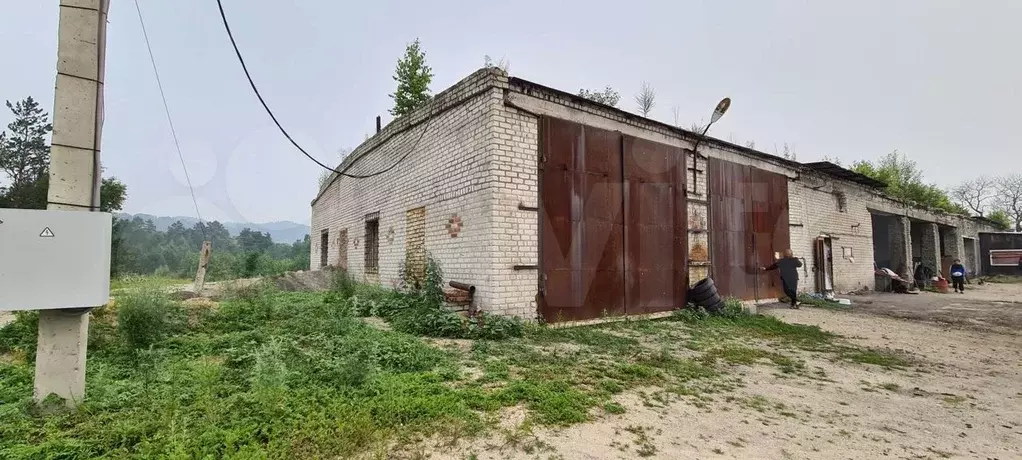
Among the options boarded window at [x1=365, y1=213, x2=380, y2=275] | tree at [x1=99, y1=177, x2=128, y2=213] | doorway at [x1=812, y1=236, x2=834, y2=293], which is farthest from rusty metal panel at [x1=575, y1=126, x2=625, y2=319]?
tree at [x1=99, y1=177, x2=128, y2=213]

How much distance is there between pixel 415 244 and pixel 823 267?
10.7 meters

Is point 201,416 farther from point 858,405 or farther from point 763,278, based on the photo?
point 763,278

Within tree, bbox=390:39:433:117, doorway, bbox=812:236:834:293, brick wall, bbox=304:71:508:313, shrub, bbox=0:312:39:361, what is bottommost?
shrub, bbox=0:312:39:361

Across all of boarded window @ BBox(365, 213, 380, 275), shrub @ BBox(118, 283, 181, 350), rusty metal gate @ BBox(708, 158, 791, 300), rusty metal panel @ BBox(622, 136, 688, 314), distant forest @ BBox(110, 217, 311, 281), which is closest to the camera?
shrub @ BBox(118, 283, 181, 350)

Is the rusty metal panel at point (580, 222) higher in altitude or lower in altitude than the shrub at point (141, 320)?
higher

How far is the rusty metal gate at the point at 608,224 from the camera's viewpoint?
6520mm

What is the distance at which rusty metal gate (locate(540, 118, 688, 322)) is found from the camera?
6.52 meters

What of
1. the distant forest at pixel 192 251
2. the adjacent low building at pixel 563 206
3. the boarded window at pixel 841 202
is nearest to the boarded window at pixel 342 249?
the adjacent low building at pixel 563 206

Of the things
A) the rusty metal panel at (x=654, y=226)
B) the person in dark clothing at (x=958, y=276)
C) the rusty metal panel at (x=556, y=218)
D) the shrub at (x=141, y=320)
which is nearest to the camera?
the shrub at (x=141, y=320)

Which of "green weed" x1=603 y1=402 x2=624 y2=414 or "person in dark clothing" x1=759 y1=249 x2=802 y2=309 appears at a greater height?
"person in dark clothing" x1=759 y1=249 x2=802 y2=309

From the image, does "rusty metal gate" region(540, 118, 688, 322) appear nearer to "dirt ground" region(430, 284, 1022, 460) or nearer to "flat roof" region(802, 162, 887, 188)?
"dirt ground" region(430, 284, 1022, 460)

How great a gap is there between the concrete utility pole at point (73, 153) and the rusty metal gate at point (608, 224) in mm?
4718

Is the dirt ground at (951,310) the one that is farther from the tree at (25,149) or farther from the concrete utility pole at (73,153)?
the tree at (25,149)

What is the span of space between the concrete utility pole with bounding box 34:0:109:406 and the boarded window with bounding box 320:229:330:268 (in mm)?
11201
